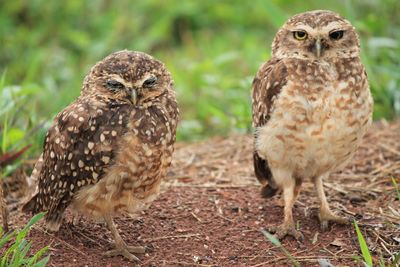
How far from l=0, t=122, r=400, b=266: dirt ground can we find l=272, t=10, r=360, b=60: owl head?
98 centimetres

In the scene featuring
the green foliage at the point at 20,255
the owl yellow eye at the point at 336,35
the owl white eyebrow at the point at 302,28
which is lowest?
the green foliage at the point at 20,255

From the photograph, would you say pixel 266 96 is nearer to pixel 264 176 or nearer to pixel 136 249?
pixel 264 176

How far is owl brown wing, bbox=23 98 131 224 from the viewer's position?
4.09 meters

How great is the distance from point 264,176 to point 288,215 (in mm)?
353

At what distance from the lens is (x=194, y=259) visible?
4.22 metres

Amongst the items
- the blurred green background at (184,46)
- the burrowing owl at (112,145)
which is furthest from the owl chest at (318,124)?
the blurred green background at (184,46)

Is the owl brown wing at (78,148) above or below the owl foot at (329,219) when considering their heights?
above

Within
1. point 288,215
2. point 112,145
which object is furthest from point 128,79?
point 288,215

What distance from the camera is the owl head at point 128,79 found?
13.7ft

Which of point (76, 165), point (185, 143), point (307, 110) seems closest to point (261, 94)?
point (307, 110)

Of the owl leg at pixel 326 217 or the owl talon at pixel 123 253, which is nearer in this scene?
the owl talon at pixel 123 253

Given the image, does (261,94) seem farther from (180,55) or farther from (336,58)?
(180,55)

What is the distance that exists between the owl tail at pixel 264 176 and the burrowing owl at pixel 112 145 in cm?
66

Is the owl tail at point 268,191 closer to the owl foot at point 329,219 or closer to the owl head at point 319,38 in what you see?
the owl foot at point 329,219
